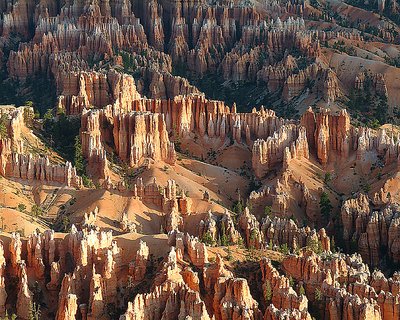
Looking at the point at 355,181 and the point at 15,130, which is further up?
the point at 15,130

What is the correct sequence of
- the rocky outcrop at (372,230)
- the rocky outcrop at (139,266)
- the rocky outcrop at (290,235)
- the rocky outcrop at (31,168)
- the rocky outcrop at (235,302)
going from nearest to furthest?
the rocky outcrop at (235,302) → the rocky outcrop at (139,266) → the rocky outcrop at (290,235) → the rocky outcrop at (372,230) → the rocky outcrop at (31,168)

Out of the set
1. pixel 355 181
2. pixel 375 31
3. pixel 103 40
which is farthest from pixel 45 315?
pixel 375 31

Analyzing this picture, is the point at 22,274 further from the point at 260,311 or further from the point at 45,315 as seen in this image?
the point at 260,311

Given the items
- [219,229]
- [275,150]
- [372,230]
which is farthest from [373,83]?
[219,229]

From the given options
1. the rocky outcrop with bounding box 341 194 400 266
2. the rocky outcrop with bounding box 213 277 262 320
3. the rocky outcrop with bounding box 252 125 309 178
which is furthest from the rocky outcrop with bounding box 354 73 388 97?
the rocky outcrop with bounding box 213 277 262 320

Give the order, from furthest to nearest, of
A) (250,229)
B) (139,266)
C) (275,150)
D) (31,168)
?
(275,150)
(31,168)
(250,229)
(139,266)

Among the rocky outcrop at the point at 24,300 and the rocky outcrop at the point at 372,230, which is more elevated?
the rocky outcrop at the point at 24,300

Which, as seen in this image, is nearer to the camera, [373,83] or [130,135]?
[130,135]

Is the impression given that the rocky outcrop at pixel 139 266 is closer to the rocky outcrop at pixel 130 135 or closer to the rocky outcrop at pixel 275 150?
the rocky outcrop at pixel 130 135

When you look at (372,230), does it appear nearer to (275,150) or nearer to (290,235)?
(290,235)

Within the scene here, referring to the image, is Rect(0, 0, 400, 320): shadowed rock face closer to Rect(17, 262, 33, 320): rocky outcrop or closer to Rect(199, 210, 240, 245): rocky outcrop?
Rect(17, 262, 33, 320): rocky outcrop

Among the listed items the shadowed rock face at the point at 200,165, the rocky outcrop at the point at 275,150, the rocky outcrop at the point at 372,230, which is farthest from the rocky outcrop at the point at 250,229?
the rocky outcrop at the point at 275,150
